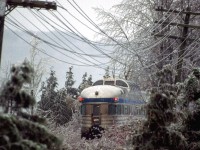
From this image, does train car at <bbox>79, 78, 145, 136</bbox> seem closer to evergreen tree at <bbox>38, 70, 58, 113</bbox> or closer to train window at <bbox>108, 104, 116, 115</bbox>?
train window at <bbox>108, 104, 116, 115</bbox>

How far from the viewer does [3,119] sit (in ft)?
17.0

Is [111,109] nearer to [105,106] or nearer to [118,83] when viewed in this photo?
[105,106]

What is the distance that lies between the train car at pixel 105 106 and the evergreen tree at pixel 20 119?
16493 millimetres

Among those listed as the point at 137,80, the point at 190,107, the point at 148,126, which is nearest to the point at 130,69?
the point at 137,80

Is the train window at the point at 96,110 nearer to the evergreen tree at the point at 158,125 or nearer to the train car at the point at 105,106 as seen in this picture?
the train car at the point at 105,106

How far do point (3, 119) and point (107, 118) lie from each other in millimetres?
17541

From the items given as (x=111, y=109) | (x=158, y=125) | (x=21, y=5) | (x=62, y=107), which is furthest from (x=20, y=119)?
(x=62, y=107)

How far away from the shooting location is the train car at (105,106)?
2249 cm

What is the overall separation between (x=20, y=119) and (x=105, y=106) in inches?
684

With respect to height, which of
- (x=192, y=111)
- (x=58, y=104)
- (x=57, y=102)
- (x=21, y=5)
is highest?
(x=21, y=5)

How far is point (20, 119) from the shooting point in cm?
548

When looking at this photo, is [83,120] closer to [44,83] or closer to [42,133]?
[42,133]

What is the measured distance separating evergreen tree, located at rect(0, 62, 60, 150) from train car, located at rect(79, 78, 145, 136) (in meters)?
16.5

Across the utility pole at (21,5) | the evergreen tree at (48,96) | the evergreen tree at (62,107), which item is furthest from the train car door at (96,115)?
the evergreen tree at (48,96)
